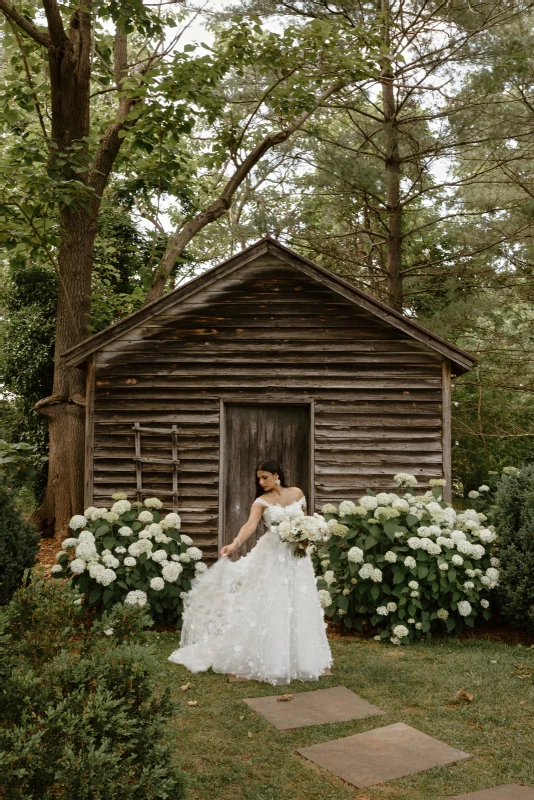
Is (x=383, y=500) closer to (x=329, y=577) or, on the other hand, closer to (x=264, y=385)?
(x=329, y=577)

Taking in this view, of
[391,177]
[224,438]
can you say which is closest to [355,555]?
[224,438]

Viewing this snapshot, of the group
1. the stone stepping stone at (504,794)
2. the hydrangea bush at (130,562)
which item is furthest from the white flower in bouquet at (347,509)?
the stone stepping stone at (504,794)

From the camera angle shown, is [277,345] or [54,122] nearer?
[277,345]

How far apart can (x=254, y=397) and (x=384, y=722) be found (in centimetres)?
560

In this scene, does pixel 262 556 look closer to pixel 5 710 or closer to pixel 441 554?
pixel 441 554

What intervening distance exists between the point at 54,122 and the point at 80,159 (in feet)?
5.12

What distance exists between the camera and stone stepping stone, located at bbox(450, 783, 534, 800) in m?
3.95

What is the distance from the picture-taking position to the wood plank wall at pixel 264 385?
33.1 feet

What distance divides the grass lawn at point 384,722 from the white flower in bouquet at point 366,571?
2.37 ft

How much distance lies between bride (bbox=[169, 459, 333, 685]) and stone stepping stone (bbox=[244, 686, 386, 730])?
0.40 metres

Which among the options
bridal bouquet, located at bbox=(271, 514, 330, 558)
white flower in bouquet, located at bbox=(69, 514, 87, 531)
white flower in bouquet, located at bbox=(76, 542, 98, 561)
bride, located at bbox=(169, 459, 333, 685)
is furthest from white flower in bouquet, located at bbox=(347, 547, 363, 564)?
white flower in bouquet, located at bbox=(69, 514, 87, 531)

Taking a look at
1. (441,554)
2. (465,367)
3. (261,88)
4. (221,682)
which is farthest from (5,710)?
(261,88)

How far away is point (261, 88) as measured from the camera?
14656 millimetres

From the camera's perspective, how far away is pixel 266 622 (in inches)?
248
